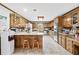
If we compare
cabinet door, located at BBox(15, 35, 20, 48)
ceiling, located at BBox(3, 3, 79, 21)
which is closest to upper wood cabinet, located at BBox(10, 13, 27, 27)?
ceiling, located at BBox(3, 3, 79, 21)

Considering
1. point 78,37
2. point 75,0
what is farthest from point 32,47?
point 75,0

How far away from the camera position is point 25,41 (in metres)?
6.86

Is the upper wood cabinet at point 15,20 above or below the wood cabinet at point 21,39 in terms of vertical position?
above

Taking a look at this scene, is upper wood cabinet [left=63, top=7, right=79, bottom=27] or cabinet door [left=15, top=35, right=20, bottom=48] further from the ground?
upper wood cabinet [left=63, top=7, right=79, bottom=27]

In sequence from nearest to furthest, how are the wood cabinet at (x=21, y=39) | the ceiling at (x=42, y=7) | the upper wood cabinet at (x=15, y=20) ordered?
the ceiling at (x=42, y=7) → the wood cabinet at (x=21, y=39) → the upper wood cabinet at (x=15, y=20)

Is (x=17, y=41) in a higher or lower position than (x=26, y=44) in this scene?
higher

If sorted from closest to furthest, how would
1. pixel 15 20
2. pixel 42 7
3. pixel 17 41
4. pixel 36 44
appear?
pixel 42 7
pixel 36 44
pixel 17 41
pixel 15 20

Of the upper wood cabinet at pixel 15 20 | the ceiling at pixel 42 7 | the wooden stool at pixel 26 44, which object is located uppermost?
the ceiling at pixel 42 7

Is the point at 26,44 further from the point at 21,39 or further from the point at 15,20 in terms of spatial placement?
the point at 15,20

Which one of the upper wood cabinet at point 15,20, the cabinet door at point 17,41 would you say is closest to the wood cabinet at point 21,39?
the cabinet door at point 17,41

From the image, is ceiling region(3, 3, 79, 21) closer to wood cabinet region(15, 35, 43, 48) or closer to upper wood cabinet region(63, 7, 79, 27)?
upper wood cabinet region(63, 7, 79, 27)

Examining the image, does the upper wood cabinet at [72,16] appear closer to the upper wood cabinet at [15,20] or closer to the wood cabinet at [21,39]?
the wood cabinet at [21,39]

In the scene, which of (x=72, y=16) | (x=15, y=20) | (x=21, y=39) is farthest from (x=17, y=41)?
(x=72, y=16)
